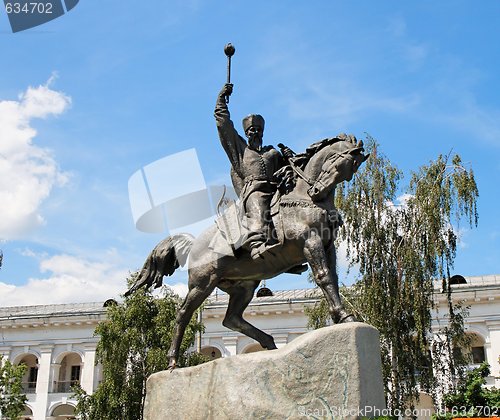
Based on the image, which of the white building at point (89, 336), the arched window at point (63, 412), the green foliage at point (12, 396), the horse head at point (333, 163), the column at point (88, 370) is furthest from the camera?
the arched window at point (63, 412)

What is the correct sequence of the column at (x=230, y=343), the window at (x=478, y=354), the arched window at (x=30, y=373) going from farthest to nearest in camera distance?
the arched window at (x=30, y=373) < the column at (x=230, y=343) < the window at (x=478, y=354)

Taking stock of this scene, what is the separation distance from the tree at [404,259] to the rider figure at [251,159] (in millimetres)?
13500

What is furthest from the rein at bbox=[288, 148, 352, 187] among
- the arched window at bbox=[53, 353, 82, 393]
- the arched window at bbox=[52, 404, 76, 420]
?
the arched window at bbox=[53, 353, 82, 393]

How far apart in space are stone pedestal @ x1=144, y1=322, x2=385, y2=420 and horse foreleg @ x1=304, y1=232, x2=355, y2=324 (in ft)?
1.66

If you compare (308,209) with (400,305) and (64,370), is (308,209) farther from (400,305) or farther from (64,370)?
(64,370)

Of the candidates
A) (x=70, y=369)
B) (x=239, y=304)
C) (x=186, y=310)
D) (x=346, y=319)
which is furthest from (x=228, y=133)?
(x=70, y=369)

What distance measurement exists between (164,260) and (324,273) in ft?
8.17

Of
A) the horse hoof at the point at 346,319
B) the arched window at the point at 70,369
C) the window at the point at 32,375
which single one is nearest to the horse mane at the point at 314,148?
the horse hoof at the point at 346,319

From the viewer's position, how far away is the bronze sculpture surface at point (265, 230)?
6.88 metres

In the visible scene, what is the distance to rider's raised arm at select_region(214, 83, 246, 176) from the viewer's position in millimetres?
7863

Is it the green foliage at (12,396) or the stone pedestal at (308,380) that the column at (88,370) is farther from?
the stone pedestal at (308,380)

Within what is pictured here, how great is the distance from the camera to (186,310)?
775 centimetres

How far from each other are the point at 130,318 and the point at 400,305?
9.43m

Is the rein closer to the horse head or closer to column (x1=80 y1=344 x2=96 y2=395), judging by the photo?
the horse head
